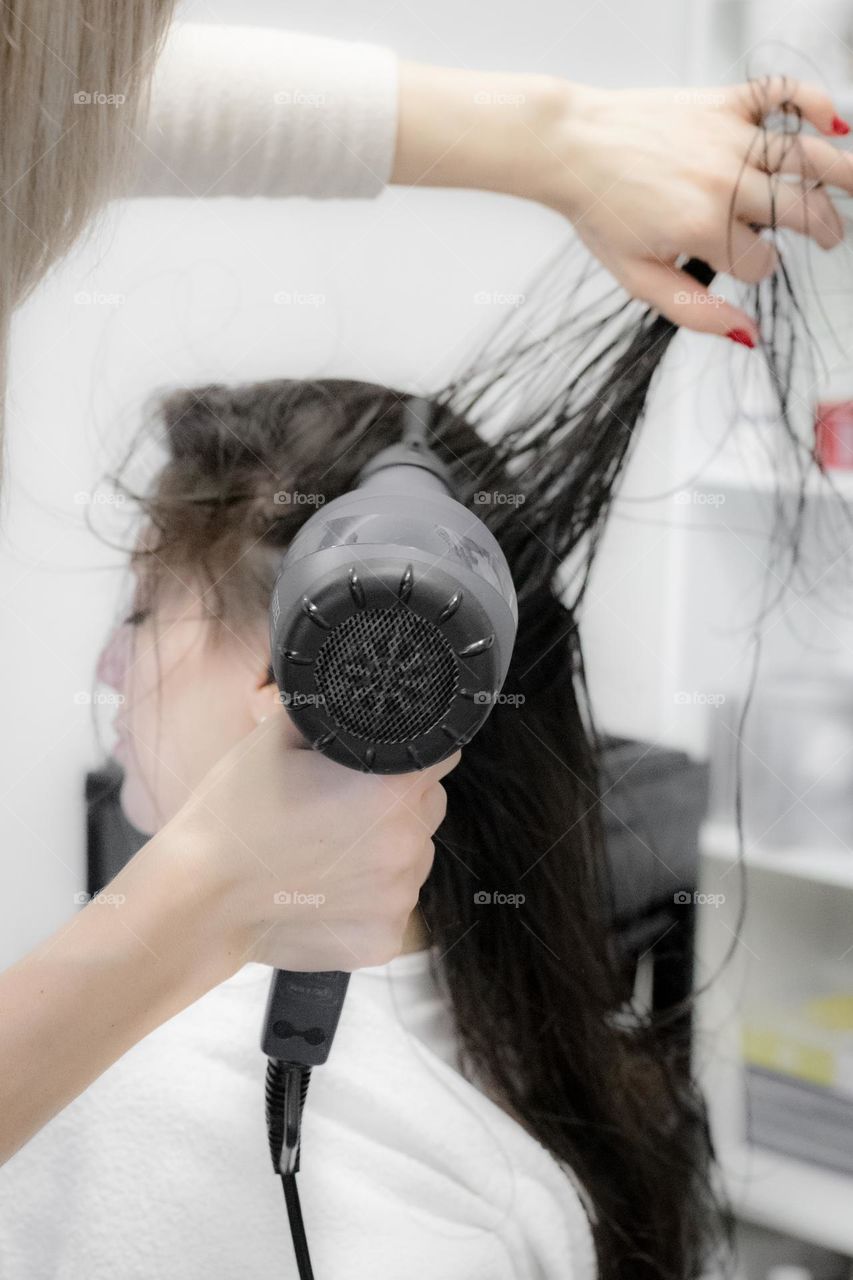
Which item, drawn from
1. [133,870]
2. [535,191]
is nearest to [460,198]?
[535,191]

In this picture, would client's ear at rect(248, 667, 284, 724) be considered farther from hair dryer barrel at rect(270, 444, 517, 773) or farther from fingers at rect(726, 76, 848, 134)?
fingers at rect(726, 76, 848, 134)

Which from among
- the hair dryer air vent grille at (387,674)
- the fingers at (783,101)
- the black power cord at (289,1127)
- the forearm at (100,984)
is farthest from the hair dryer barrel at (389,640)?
the fingers at (783,101)

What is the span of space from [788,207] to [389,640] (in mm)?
370

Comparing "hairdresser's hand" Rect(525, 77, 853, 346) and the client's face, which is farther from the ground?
"hairdresser's hand" Rect(525, 77, 853, 346)

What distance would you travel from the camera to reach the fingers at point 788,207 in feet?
2.08

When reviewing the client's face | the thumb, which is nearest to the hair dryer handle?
the client's face

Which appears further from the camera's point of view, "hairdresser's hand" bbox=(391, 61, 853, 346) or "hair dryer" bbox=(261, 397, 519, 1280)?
"hairdresser's hand" bbox=(391, 61, 853, 346)

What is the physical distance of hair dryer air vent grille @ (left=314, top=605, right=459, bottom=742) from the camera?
1.57 feet

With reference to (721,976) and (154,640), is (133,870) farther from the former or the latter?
(721,976)

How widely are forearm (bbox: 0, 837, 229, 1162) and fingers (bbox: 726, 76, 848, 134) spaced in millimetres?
520

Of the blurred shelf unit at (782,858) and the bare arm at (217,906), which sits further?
the blurred shelf unit at (782,858)

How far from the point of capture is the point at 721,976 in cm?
75

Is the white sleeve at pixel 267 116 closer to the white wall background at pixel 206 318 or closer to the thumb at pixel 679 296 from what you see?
the white wall background at pixel 206 318

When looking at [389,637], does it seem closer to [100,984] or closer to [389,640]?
[389,640]
